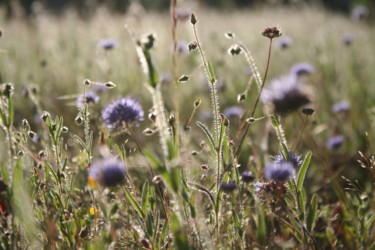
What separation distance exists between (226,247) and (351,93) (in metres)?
2.07

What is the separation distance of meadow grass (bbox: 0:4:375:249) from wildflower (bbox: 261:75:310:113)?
0.02 m

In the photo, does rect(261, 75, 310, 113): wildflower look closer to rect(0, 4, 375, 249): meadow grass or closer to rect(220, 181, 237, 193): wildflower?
rect(0, 4, 375, 249): meadow grass

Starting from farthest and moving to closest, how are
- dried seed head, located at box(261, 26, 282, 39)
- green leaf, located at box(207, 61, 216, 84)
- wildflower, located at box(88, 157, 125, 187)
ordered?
1. dried seed head, located at box(261, 26, 282, 39)
2. green leaf, located at box(207, 61, 216, 84)
3. wildflower, located at box(88, 157, 125, 187)

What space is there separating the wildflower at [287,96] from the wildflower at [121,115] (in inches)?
18.9

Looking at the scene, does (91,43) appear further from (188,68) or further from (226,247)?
(226,247)

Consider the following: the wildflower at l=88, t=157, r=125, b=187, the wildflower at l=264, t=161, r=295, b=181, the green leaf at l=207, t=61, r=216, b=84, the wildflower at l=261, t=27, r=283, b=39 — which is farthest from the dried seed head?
the wildflower at l=88, t=157, r=125, b=187

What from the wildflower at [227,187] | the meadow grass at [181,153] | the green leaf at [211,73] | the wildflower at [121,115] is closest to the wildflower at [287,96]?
the meadow grass at [181,153]

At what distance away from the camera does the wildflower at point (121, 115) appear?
1.12m

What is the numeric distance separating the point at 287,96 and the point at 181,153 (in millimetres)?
607

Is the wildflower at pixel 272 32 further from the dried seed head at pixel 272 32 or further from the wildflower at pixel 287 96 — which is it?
the wildflower at pixel 287 96

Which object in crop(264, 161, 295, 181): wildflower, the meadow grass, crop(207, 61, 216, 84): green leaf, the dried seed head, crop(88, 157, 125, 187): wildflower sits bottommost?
the meadow grass

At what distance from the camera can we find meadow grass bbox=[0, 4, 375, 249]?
89 cm

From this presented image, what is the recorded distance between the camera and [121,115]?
1.13m

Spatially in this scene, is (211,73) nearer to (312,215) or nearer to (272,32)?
(272,32)
